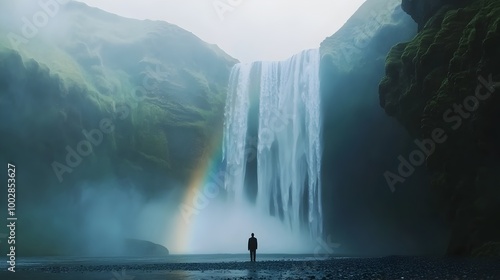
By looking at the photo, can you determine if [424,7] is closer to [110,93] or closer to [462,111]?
[462,111]

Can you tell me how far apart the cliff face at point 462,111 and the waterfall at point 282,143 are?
22466 millimetres

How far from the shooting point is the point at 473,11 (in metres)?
41.8

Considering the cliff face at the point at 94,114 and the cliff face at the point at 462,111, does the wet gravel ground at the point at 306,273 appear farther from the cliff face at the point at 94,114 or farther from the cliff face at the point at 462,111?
the cliff face at the point at 94,114

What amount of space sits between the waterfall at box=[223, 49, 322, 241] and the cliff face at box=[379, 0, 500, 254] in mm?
22466

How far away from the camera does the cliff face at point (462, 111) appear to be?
3416 centimetres

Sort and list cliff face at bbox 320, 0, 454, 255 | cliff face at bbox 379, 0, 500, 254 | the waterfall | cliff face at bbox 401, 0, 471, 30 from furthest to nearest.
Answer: the waterfall → cliff face at bbox 320, 0, 454, 255 → cliff face at bbox 401, 0, 471, 30 → cliff face at bbox 379, 0, 500, 254

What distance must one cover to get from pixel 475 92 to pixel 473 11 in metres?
10.6

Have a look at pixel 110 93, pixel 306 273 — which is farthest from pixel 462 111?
pixel 110 93

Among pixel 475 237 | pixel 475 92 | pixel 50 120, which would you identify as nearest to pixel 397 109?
pixel 475 92

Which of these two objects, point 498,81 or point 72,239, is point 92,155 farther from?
point 498,81

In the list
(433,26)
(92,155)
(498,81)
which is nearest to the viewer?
(498,81)

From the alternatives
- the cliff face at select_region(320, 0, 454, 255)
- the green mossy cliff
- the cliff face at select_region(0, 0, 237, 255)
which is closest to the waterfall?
the cliff face at select_region(320, 0, 454, 255)

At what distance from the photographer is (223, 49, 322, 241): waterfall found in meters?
65.6

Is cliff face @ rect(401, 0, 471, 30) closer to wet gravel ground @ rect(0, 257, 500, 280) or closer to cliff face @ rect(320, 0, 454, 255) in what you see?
cliff face @ rect(320, 0, 454, 255)
